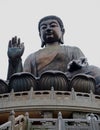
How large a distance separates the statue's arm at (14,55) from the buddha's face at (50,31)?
85.9 inches

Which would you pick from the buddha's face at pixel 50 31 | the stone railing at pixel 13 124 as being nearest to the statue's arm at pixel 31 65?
the buddha's face at pixel 50 31

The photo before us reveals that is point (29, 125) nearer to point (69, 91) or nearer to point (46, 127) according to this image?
point (46, 127)

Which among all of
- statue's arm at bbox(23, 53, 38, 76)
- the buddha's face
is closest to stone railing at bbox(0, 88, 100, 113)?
statue's arm at bbox(23, 53, 38, 76)

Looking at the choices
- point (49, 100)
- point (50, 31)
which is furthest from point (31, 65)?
point (49, 100)

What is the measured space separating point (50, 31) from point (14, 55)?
104 inches

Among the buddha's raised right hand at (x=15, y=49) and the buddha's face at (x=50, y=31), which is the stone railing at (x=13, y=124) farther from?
the buddha's face at (x=50, y=31)

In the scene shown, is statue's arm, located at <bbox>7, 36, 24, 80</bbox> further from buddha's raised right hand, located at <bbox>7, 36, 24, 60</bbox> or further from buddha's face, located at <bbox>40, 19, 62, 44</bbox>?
buddha's face, located at <bbox>40, 19, 62, 44</bbox>

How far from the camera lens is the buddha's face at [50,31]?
14612mm

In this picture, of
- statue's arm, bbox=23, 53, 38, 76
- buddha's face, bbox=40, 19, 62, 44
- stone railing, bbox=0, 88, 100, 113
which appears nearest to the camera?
stone railing, bbox=0, 88, 100, 113

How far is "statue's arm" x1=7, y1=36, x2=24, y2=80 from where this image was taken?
12.5 metres

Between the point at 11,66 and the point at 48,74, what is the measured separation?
2.16 m

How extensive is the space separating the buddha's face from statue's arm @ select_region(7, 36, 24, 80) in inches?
85.9

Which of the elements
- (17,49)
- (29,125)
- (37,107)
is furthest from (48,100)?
(29,125)

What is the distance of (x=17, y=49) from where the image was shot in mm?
12531
